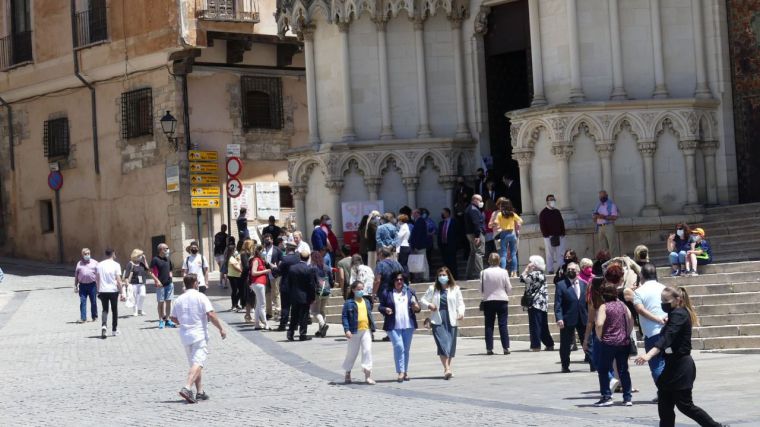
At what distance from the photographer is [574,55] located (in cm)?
2870

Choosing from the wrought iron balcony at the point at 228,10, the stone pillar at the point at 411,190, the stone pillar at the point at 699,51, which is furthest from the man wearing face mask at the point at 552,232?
the wrought iron balcony at the point at 228,10

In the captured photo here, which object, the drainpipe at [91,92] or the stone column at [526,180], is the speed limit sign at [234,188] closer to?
the drainpipe at [91,92]

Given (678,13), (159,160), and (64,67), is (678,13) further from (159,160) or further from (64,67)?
(64,67)

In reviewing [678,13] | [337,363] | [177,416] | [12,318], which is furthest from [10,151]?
[177,416]

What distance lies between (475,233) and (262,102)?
45.9 ft

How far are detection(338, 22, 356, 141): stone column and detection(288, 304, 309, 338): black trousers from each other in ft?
27.4

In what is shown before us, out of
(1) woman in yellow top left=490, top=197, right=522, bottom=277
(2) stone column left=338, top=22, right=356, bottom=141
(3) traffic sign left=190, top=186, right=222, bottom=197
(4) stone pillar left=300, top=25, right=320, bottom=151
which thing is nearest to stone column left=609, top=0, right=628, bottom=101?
(1) woman in yellow top left=490, top=197, right=522, bottom=277

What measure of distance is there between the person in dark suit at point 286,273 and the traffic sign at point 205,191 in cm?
1269

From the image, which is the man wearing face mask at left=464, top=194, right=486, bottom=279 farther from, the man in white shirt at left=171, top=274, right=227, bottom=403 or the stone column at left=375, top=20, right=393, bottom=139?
the man in white shirt at left=171, top=274, right=227, bottom=403

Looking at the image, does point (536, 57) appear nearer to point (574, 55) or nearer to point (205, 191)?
point (574, 55)

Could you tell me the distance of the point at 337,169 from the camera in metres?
32.6

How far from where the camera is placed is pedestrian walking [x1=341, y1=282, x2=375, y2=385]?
1933 centimetres

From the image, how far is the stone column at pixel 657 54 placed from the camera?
28875mm

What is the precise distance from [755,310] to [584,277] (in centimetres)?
251
